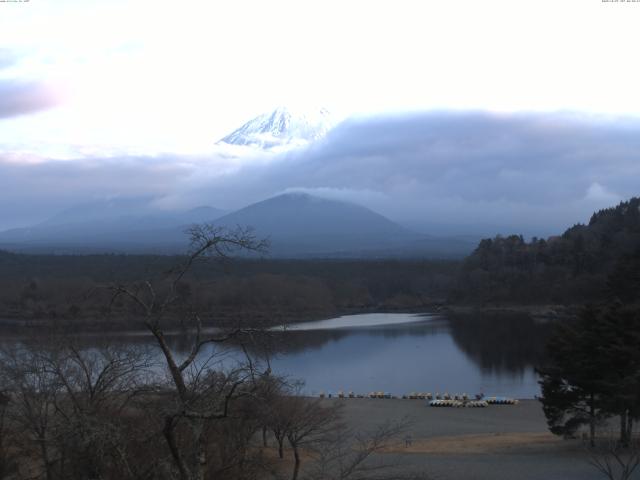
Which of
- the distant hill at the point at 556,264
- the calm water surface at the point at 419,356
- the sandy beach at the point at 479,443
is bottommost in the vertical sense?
the calm water surface at the point at 419,356

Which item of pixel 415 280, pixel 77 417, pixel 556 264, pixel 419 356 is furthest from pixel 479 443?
pixel 415 280

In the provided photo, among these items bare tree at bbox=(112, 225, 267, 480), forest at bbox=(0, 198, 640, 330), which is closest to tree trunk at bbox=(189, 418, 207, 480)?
bare tree at bbox=(112, 225, 267, 480)

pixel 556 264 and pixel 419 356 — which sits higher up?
pixel 556 264

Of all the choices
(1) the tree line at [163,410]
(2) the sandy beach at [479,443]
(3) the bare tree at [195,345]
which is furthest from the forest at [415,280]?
(3) the bare tree at [195,345]

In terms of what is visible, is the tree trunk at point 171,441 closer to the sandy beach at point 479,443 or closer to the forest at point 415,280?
the sandy beach at point 479,443

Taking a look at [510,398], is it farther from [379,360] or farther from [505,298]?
[505,298]

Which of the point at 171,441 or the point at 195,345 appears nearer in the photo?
the point at 171,441

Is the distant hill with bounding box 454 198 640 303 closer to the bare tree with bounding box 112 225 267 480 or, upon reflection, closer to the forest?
the forest

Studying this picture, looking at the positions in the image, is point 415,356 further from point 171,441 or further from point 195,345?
point 171,441

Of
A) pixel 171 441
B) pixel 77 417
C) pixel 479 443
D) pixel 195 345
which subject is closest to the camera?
pixel 171 441

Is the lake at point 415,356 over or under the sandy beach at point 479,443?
under

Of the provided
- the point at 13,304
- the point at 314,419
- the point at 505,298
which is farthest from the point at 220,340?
the point at 505,298

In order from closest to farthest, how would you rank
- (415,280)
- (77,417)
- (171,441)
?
1. (171,441)
2. (77,417)
3. (415,280)

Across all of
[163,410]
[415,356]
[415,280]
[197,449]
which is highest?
[163,410]
